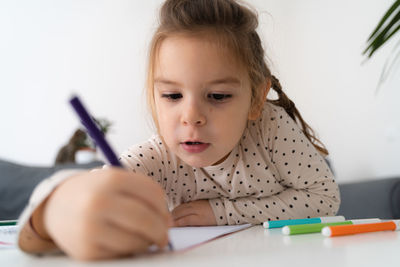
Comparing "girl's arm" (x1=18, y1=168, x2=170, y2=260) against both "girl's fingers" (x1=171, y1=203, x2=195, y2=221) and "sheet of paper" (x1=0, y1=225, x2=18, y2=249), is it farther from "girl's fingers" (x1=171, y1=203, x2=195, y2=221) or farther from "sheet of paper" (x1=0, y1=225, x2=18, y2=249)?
"girl's fingers" (x1=171, y1=203, x2=195, y2=221)

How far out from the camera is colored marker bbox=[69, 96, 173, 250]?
0.32 meters

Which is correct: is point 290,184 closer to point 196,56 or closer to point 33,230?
point 196,56

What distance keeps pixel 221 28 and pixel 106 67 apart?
2.30 m

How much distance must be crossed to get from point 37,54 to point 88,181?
2.78m

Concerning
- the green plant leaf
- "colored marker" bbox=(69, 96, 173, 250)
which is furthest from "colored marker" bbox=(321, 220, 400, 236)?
the green plant leaf

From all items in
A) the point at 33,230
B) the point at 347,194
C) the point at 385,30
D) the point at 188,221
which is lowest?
the point at 347,194

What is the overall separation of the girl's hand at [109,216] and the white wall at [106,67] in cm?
230

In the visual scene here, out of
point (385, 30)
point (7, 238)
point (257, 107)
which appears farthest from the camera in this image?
point (385, 30)

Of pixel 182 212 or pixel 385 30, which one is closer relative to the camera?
pixel 182 212

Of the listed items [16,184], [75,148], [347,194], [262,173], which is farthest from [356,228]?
[75,148]

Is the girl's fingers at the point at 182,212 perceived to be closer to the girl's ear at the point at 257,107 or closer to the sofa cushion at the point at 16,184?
the girl's ear at the point at 257,107

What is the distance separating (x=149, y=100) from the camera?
764mm

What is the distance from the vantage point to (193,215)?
685 millimetres

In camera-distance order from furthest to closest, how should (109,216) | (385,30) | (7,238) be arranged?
(385,30) → (7,238) → (109,216)
